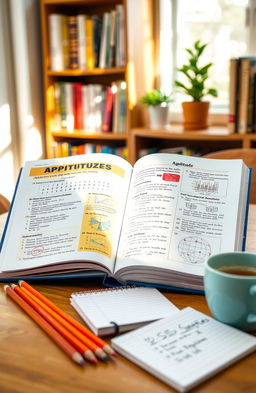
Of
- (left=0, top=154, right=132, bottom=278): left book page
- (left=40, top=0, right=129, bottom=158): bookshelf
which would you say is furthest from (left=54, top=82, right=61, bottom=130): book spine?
Answer: (left=0, top=154, right=132, bottom=278): left book page

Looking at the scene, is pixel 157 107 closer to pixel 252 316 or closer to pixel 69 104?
pixel 69 104

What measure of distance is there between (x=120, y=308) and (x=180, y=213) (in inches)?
8.2

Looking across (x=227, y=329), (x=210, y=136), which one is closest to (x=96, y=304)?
(x=227, y=329)

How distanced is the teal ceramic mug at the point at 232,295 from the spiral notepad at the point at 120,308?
77 millimetres

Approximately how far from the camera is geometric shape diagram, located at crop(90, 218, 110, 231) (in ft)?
2.81

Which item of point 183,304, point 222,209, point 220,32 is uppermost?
point 220,32

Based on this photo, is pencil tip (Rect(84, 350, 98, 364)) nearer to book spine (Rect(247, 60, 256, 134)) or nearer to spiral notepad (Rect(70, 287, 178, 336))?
spiral notepad (Rect(70, 287, 178, 336))

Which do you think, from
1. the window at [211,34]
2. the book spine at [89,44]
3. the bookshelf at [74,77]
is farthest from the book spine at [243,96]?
the book spine at [89,44]

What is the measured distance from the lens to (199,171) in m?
0.88

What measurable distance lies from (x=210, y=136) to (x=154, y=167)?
4.66 feet

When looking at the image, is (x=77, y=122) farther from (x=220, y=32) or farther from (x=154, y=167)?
(x=154, y=167)

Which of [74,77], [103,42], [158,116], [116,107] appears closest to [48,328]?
[158,116]

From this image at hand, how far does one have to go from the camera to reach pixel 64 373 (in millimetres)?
572

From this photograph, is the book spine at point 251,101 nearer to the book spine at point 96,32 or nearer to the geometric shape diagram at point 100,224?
the book spine at point 96,32
